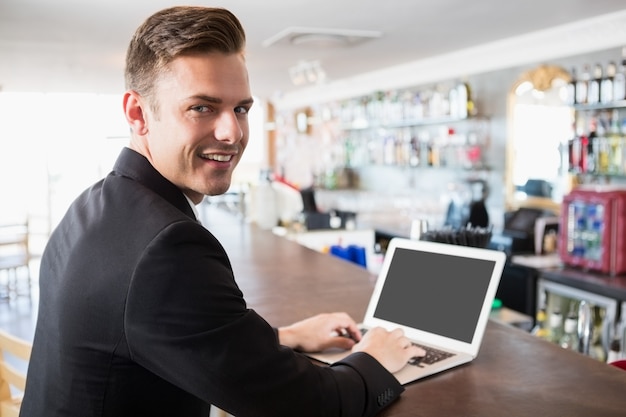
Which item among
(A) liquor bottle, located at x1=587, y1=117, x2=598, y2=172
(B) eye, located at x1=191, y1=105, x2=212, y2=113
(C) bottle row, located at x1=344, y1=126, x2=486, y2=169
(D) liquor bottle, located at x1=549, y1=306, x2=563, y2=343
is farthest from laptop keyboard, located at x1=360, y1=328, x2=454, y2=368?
(C) bottle row, located at x1=344, y1=126, x2=486, y2=169

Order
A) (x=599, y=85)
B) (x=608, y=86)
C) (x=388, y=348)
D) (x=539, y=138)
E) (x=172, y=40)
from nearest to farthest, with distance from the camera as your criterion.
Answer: (x=172, y=40)
(x=388, y=348)
(x=608, y=86)
(x=599, y=85)
(x=539, y=138)

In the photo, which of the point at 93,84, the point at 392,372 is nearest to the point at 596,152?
the point at 392,372

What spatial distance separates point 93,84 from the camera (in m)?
9.70

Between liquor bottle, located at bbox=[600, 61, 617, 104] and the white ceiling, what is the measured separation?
1.39 feet

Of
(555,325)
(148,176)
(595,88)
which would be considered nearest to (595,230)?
(555,325)

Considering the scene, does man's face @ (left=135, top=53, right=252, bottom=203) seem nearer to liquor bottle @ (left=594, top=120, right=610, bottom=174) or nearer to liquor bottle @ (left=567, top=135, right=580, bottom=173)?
liquor bottle @ (left=594, top=120, right=610, bottom=174)

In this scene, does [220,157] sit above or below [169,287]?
above

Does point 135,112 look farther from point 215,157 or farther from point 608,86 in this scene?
point 608,86

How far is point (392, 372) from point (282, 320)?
508 millimetres

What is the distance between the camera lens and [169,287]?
0.84m

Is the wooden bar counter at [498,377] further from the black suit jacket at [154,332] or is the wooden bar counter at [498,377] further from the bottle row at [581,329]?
the bottle row at [581,329]

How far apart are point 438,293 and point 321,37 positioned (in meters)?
4.16

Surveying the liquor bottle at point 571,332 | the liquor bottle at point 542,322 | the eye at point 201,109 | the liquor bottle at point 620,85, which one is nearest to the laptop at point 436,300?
the eye at point 201,109

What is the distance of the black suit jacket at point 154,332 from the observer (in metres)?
0.85
